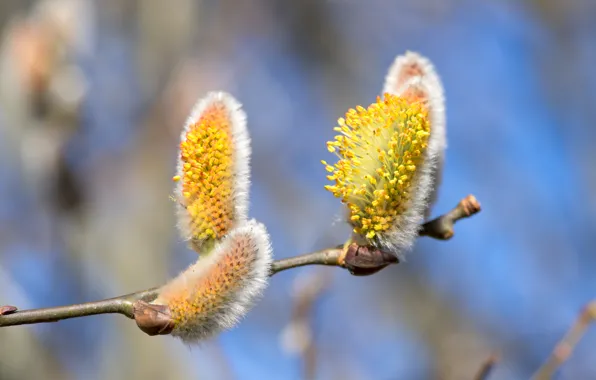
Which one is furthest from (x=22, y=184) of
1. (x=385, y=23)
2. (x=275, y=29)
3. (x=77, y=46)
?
(x=385, y=23)

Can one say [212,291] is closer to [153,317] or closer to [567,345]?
[153,317]

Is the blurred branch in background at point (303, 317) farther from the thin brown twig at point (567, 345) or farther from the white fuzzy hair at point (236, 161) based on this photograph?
the white fuzzy hair at point (236, 161)

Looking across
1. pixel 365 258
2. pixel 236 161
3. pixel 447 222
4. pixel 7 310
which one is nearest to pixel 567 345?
pixel 447 222

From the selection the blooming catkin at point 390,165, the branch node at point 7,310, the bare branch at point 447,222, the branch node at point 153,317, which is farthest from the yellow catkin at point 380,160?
the branch node at point 7,310

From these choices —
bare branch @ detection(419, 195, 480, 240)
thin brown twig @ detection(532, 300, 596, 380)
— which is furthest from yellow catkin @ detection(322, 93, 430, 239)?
thin brown twig @ detection(532, 300, 596, 380)

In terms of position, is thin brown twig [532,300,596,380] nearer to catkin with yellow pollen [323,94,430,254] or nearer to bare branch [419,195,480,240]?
bare branch [419,195,480,240]

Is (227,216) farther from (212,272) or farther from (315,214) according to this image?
(315,214)

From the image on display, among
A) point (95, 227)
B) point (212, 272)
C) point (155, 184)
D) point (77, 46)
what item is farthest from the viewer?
point (155, 184)
